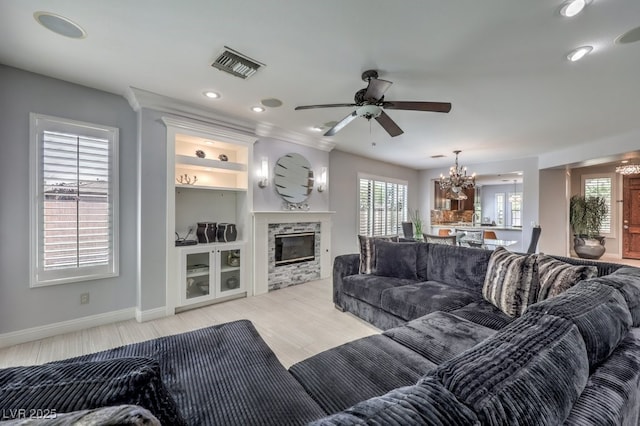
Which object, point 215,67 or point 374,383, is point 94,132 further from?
point 374,383

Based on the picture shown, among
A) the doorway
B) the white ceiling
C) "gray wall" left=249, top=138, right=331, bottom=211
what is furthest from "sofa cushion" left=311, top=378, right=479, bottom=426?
the doorway

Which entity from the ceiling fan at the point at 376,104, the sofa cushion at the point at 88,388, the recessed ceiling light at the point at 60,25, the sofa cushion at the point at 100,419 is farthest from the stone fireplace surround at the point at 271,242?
the sofa cushion at the point at 100,419

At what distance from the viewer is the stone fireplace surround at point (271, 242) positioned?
4.15 metres

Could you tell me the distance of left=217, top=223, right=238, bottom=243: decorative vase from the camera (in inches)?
157

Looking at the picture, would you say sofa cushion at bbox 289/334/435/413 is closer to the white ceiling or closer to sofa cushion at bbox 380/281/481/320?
sofa cushion at bbox 380/281/481/320

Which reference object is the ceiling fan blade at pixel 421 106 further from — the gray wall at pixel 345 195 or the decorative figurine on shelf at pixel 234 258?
the gray wall at pixel 345 195

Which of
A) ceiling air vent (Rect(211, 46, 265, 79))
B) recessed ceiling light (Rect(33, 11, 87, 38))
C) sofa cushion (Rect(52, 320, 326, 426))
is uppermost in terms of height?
recessed ceiling light (Rect(33, 11, 87, 38))

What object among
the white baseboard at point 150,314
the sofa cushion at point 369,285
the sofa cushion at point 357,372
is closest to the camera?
the sofa cushion at point 357,372

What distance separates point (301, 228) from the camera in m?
4.77

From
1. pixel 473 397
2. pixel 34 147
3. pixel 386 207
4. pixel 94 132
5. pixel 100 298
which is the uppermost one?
pixel 94 132

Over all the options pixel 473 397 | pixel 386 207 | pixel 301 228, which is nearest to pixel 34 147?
pixel 301 228

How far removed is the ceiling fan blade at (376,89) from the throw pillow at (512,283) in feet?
5.97

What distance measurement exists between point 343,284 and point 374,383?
6.80 ft

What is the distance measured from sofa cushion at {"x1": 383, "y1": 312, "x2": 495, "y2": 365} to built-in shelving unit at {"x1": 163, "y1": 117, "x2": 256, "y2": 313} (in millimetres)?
2738
